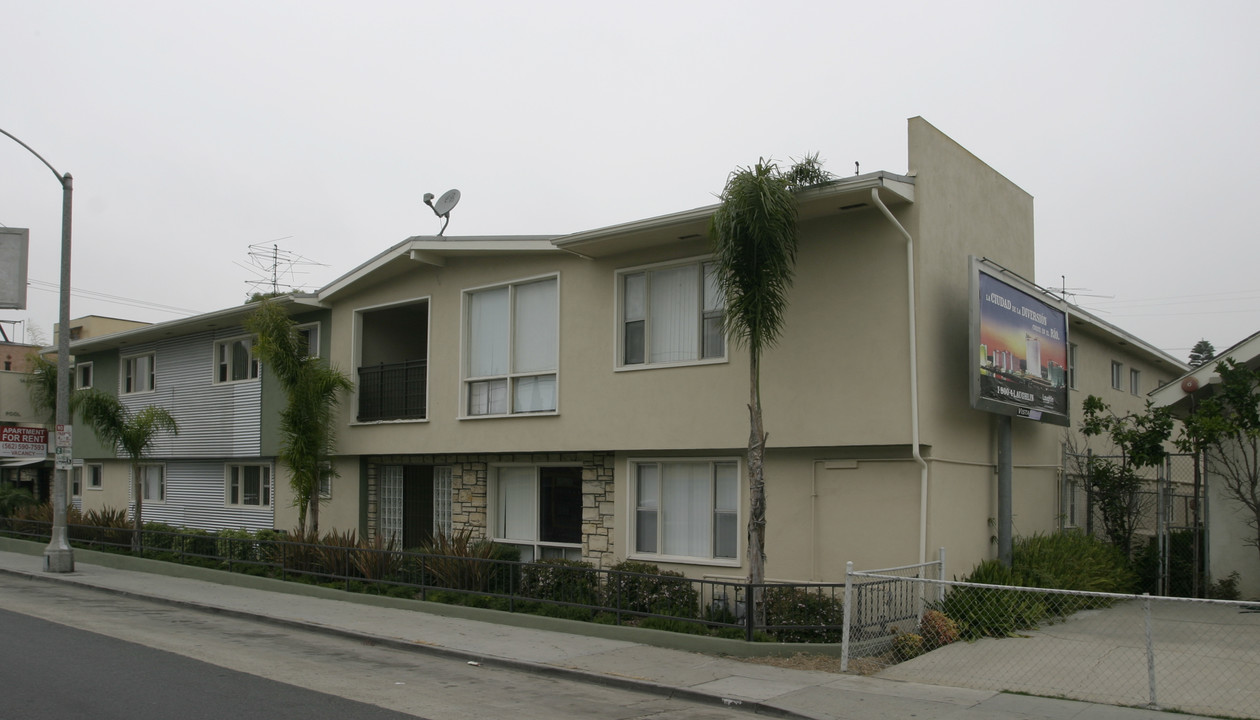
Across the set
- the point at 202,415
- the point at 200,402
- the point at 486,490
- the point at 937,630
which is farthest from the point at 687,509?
the point at 200,402

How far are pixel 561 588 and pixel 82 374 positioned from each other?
2192 cm

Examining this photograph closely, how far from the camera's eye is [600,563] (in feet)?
52.4

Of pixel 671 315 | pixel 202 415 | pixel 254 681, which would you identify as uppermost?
pixel 671 315

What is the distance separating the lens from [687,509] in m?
15.0

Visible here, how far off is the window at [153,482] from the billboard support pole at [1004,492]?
21.3 metres

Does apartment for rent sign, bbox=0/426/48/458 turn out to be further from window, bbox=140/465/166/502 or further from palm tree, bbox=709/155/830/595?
palm tree, bbox=709/155/830/595

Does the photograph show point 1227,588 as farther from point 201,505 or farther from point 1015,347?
point 201,505

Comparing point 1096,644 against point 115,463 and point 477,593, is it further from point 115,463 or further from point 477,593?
point 115,463

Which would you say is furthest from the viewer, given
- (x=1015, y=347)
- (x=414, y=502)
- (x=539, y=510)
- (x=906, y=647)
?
(x=414, y=502)

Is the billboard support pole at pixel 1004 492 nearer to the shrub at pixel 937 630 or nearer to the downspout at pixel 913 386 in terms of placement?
the downspout at pixel 913 386

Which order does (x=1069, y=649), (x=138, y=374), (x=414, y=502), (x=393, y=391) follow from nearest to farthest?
(x=1069, y=649) → (x=414, y=502) → (x=393, y=391) → (x=138, y=374)

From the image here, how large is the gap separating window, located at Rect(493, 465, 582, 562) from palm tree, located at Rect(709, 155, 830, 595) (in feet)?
16.6

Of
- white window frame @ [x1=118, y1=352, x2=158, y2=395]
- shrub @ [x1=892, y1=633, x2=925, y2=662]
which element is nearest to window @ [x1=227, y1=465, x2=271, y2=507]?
white window frame @ [x1=118, y1=352, x2=158, y2=395]

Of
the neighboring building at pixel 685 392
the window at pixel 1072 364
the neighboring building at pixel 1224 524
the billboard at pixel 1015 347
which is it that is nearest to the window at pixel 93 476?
the neighboring building at pixel 685 392
